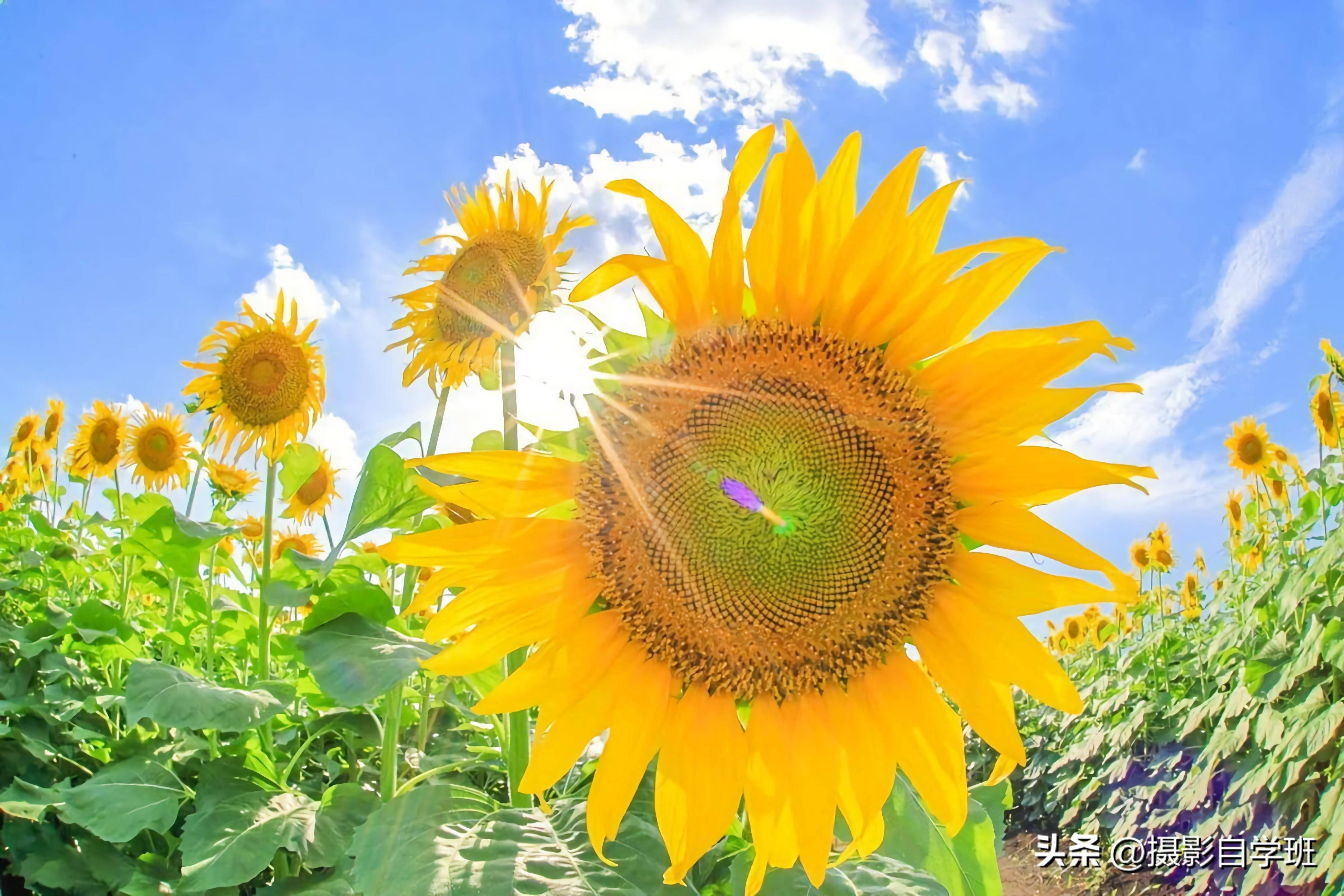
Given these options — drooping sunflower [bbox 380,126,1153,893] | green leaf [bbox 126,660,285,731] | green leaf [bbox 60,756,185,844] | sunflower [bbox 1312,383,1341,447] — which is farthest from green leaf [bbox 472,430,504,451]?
sunflower [bbox 1312,383,1341,447]

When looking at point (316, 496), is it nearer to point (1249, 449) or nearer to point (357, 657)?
point (357, 657)

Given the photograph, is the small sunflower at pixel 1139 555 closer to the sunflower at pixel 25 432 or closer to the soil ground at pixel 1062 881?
the soil ground at pixel 1062 881

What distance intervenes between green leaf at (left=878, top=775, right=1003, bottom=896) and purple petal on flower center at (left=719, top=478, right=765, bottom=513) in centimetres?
50

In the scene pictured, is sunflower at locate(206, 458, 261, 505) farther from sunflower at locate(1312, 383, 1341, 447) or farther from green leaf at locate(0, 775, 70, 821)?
sunflower at locate(1312, 383, 1341, 447)

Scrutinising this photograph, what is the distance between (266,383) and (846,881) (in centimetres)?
253

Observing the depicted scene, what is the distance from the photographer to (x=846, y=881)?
4.43 feet

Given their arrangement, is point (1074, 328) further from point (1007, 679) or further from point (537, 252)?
point (537, 252)

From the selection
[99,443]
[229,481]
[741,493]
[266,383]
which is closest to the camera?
[741,493]

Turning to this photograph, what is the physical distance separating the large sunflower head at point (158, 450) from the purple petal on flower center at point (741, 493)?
4.16 meters

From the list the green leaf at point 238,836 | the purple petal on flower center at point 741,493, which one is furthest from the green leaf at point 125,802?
the purple petal on flower center at point 741,493

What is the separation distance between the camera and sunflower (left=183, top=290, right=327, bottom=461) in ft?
10.4

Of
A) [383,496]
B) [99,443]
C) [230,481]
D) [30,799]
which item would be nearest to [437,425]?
[383,496]

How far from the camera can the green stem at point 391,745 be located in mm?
1765

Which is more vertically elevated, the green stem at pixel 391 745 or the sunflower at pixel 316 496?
the sunflower at pixel 316 496
